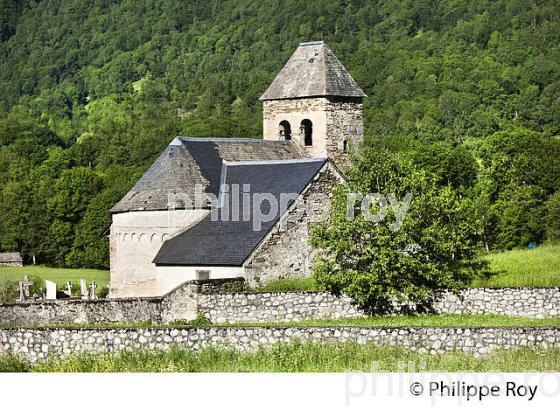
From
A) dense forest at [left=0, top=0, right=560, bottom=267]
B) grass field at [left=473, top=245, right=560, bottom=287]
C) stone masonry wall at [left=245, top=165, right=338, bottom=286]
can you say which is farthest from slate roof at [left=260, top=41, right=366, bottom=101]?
grass field at [left=473, top=245, right=560, bottom=287]

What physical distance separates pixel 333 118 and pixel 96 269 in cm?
3732

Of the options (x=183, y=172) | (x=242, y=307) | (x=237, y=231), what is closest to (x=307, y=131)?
(x=183, y=172)

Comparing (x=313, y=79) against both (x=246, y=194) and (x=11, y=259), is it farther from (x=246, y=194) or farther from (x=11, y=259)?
(x=11, y=259)

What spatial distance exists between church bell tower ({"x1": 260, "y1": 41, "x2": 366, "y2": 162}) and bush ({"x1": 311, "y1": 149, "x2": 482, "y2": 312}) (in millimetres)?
16244

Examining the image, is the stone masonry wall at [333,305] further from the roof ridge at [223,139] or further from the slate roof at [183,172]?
the roof ridge at [223,139]

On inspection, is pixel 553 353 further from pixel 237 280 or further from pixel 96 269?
pixel 96 269

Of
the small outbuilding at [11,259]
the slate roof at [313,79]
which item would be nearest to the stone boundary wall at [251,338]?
the slate roof at [313,79]

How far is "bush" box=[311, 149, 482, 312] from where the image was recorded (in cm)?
3147

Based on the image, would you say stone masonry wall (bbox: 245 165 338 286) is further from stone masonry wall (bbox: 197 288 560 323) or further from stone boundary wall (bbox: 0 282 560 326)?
stone masonry wall (bbox: 197 288 560 323)

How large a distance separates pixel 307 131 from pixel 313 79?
220 cm

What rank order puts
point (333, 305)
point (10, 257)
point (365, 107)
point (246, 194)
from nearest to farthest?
point (333, 305) → point (246, 194) → point (10, 257) → point (365, 107)

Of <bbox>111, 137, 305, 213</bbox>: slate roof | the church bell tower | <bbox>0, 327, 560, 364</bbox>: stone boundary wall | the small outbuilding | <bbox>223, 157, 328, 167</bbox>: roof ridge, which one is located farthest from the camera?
the small outbuilding

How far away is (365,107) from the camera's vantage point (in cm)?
13112

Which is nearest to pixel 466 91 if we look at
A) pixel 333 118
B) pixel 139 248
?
pixel 333 118
